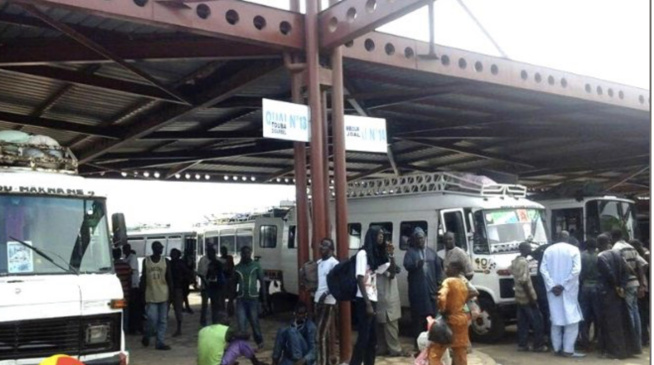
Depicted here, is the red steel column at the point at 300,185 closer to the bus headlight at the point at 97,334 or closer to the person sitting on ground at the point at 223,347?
the person sitting on ground at the point at 223,347

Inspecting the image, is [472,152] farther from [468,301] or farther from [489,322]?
[468,301]

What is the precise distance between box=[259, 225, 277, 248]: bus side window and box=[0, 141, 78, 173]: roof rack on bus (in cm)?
904

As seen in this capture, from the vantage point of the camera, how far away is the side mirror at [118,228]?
770 cm

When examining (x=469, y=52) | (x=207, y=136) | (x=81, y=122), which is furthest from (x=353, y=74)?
(x=81, y=122)

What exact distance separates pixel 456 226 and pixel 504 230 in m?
0.83

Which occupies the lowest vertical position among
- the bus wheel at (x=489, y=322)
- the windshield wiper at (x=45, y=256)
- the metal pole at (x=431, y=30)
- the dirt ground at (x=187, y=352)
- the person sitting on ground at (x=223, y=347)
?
the dirt ground at (x=187, y=352)

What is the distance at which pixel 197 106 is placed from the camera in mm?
12273

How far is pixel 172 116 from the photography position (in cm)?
1338

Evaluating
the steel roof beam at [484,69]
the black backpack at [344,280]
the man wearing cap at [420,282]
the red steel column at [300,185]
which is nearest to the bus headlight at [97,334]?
the black backpack at [344,280]

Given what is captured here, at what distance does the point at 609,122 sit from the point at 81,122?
40.9 feet

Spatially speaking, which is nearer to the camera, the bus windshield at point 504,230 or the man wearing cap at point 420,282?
the man wearing cap at point 420,282

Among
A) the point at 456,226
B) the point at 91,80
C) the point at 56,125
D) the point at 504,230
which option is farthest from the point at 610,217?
the point at 56,125

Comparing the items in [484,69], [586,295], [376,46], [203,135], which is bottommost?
[586,295]

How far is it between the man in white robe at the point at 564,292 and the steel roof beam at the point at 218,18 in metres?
4.91
